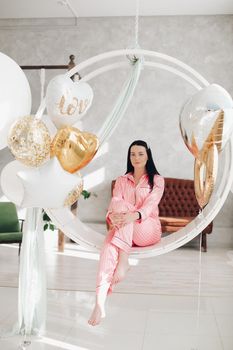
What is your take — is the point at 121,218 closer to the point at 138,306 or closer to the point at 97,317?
the point at 97,317

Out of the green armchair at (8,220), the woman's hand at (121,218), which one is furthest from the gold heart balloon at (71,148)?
the green armchair at (8,220)

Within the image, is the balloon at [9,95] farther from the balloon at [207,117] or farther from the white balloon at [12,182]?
Result: the balloon at [207,117]

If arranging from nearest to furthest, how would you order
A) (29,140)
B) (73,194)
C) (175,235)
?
1. (29,140)
2. (73,194)
3. (175,235)

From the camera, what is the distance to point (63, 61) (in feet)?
22.5

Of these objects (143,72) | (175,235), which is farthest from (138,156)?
(143,72)

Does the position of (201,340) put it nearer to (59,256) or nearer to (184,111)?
(184,111)

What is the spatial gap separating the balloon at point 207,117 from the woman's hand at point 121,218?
2.59ft

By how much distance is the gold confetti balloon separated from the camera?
232cm

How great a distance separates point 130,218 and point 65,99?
967mm

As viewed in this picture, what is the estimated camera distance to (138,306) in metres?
3.70

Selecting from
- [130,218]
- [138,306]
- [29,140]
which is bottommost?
[138,306]

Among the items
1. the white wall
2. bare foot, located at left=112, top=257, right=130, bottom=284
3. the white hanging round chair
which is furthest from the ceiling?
bare foot, located at left=112, top=257, right=130, bottom=284

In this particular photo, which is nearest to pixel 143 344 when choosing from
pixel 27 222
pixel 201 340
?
pixel 201 340

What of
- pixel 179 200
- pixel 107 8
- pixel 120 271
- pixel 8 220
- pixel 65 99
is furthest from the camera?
pixel 179 200
